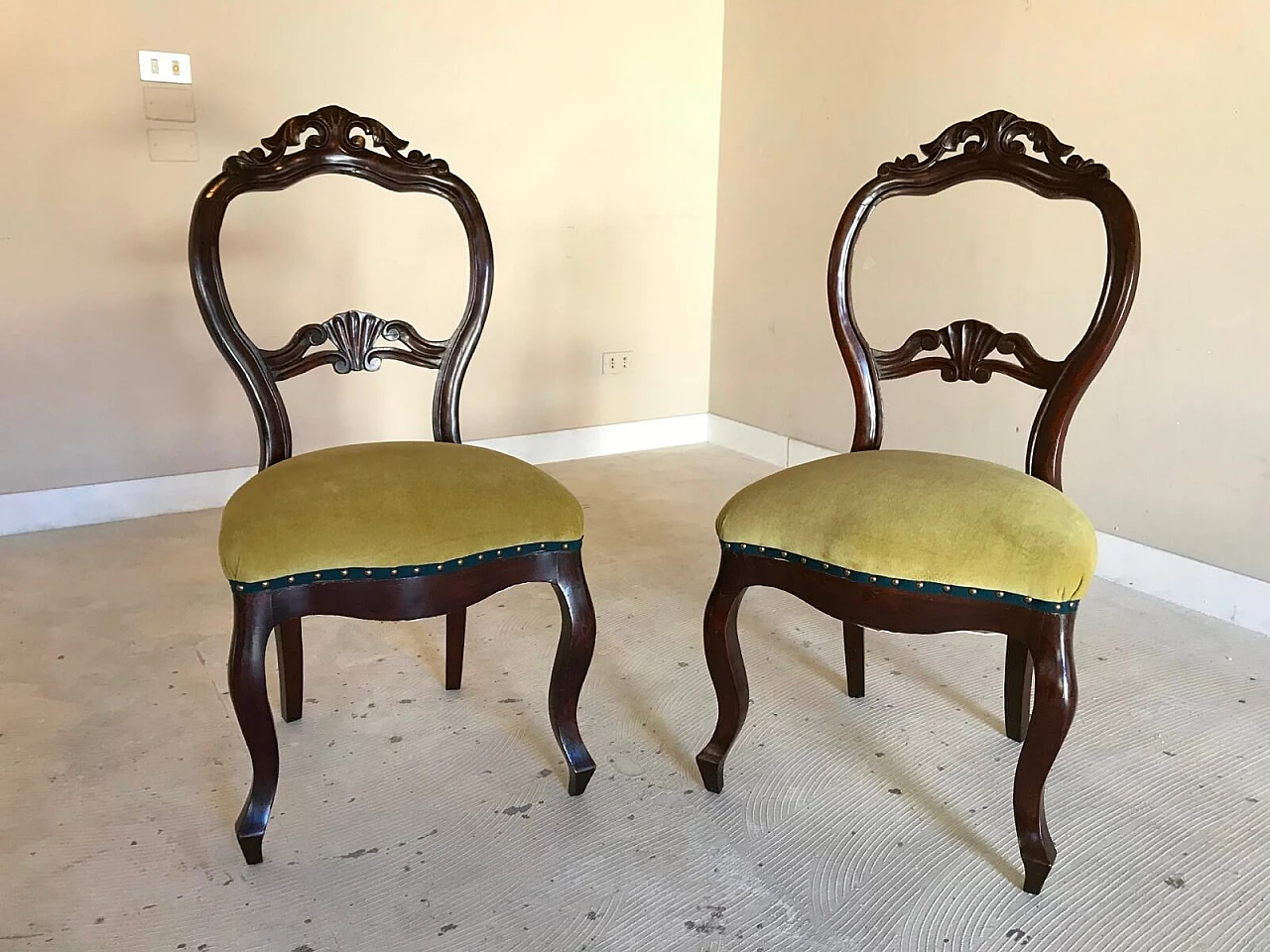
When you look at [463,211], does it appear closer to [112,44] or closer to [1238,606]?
[112,44]

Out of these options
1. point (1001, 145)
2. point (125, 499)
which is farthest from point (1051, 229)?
point (125, 499)

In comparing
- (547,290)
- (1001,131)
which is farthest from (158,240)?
(1001,131)

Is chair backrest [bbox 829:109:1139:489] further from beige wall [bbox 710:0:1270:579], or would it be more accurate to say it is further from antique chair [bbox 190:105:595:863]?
beige wall [bbox 710:0:1270:579]

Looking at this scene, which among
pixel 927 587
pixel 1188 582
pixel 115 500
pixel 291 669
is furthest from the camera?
pixel 115 500

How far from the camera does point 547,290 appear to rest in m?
3.29

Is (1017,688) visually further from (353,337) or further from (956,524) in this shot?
(353,337)

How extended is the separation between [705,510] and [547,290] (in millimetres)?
985

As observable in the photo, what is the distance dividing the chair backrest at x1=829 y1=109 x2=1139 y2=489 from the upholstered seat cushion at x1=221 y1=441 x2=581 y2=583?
58 cm

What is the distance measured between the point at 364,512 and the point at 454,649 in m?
0.57

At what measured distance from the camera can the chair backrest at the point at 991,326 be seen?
1356 millimetres

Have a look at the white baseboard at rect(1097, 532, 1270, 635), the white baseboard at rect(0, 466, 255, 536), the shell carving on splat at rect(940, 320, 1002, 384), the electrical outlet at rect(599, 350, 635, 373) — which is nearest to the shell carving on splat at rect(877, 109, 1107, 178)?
the shell carving on splat at rect(940, 320, 1002, 384)

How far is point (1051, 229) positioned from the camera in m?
2.42

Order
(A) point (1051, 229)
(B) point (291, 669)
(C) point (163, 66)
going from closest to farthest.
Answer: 1. (B) point (291, 669)
2. (A) point (1051, 229)
3. (C) point (163, 66)

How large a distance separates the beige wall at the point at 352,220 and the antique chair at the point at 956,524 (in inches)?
71.1
